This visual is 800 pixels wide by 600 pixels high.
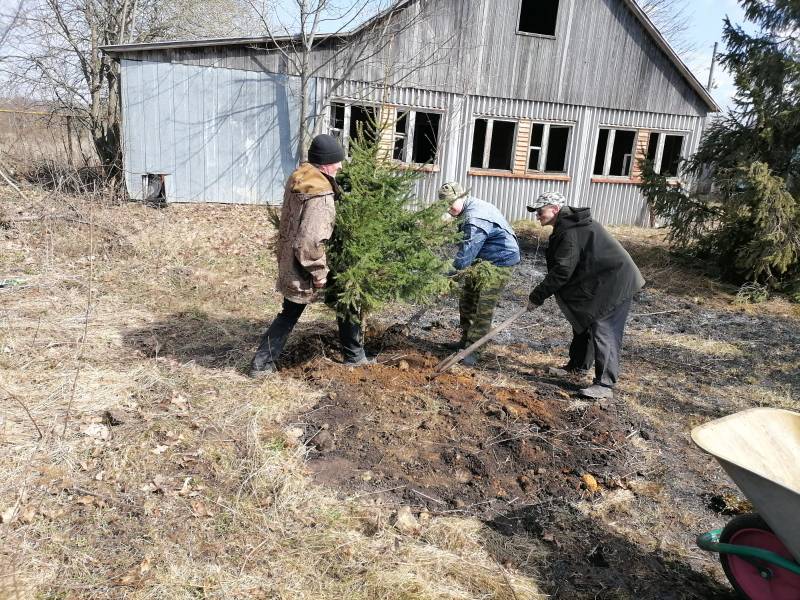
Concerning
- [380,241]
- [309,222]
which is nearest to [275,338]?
[309,222]

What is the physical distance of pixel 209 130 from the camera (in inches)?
465

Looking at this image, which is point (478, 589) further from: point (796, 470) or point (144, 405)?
point (144, 405)

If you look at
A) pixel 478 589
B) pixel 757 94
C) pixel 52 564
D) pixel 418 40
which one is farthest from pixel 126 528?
pixel 418 40

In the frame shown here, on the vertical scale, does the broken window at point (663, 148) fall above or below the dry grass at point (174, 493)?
above

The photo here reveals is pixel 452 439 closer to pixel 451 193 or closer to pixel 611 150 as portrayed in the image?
pixel 451 193

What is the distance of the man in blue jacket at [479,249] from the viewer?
214 inches

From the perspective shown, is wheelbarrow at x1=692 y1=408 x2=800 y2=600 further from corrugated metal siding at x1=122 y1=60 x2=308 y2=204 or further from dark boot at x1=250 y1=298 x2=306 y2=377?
corrugated metal siding at x1=122 y1=60 x2=308 y2=204

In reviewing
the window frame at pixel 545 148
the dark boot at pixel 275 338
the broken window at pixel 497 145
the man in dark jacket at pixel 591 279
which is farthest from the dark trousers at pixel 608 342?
the broken window at pixel 497 145

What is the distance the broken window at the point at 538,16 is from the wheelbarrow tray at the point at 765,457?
45.7 ft

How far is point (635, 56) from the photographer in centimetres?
1464

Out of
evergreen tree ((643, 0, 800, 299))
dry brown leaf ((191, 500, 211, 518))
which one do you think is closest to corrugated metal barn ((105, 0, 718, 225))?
evergreen tree ((643, 0, 800, 299))

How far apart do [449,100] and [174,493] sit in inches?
473

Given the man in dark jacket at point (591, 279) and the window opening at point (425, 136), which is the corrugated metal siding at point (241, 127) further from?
the man in dark jacket at point (591, 279)

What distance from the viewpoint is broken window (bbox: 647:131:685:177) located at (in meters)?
Result: 15.7
